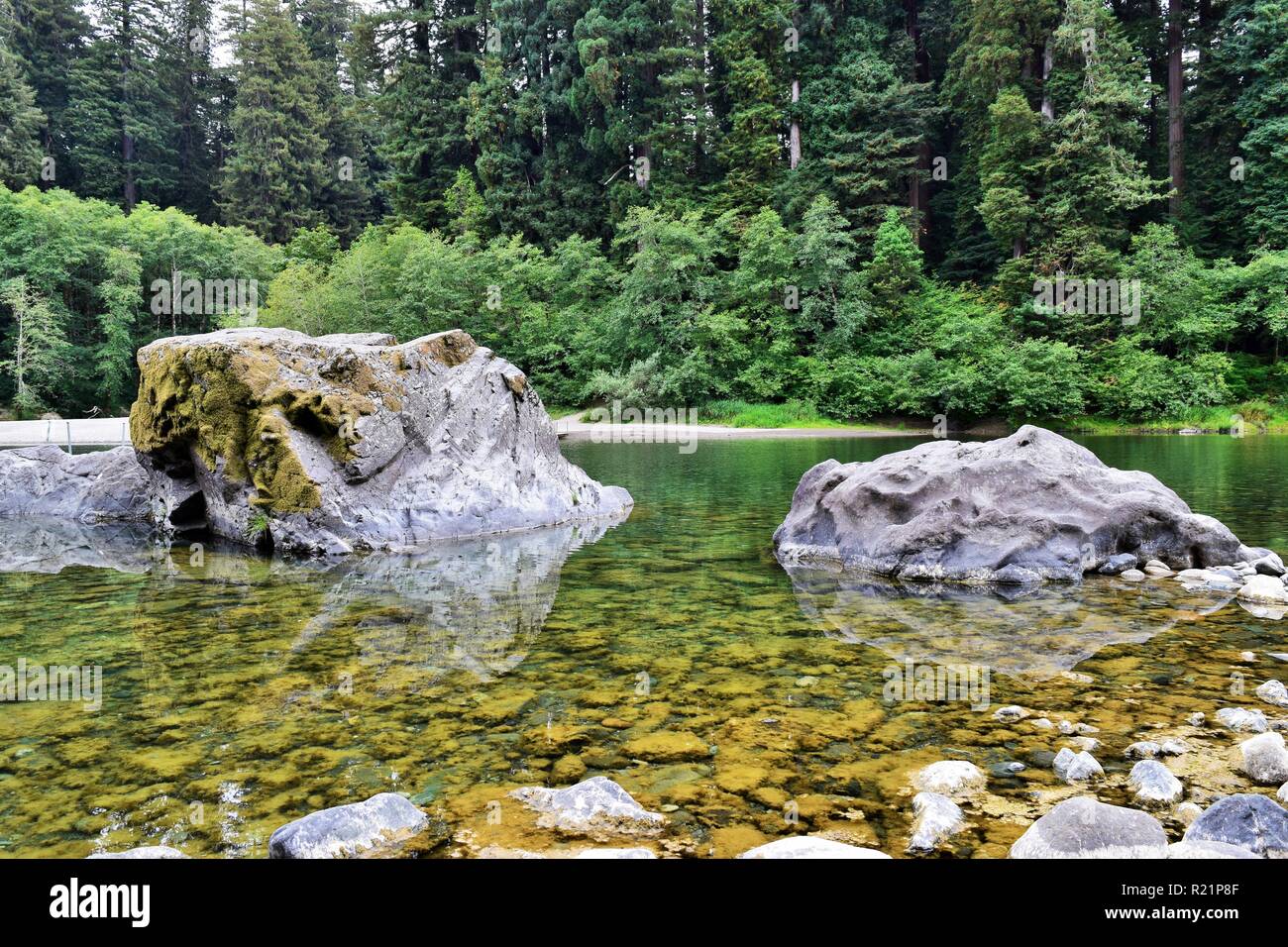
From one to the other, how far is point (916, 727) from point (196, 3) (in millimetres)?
74568

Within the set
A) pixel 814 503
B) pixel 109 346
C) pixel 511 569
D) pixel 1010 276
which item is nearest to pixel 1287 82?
pixel 1010 276

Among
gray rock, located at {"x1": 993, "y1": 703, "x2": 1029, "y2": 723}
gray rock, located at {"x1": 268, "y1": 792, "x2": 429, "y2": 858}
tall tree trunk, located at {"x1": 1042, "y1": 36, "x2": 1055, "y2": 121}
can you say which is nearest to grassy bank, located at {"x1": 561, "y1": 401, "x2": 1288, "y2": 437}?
tall tree trunk, located at {"x1": 1042, "y1": 36, "x2": 1055, "y2": 121}

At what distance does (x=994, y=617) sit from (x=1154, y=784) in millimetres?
2994

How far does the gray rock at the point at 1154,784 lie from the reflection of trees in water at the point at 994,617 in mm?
1428

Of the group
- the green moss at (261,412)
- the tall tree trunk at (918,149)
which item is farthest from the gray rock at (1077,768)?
the tall tree trunk at (918,149)

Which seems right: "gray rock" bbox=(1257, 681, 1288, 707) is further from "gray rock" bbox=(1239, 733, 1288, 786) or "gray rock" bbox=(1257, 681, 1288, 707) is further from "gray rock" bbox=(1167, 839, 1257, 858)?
"gray rock" bbox=(1167, 839, 1257, 858)

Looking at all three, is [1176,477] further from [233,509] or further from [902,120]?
[902,120]

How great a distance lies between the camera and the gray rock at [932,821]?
283 centimetres

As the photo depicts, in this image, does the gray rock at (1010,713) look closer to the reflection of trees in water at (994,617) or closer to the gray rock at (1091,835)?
the reflection of trees in water at (994,617)

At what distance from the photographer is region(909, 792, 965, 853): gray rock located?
2.83m

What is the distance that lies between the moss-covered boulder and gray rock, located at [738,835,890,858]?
786 centimetres

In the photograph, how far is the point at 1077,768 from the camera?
336cm

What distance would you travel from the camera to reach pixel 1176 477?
13914 mm

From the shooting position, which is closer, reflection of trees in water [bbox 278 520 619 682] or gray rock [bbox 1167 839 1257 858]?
gray rock [bbox 1167 839 1257 858]
